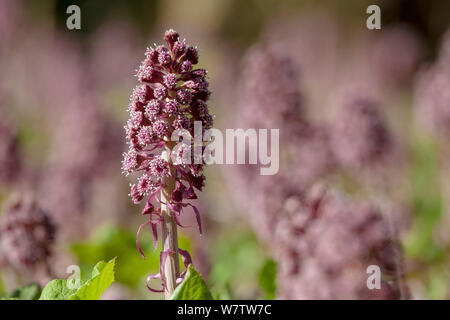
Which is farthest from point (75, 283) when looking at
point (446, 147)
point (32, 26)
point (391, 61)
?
point (32, 26)

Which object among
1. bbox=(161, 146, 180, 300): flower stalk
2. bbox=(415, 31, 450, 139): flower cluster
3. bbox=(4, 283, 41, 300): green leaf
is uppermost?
bbox=(415, 31, 450, 139): flower cluster

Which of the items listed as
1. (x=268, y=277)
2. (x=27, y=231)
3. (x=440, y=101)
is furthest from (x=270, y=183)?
(x=440, y=101)

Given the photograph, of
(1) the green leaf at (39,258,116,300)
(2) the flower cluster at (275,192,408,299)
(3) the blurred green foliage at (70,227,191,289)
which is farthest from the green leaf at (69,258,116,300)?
(3) the blurred green foliage at (70,227,191,289)

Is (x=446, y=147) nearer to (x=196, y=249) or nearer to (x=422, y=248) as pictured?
(x=422, y=248)

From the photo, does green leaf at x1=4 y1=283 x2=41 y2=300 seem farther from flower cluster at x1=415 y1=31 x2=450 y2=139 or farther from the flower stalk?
flower cluster at x1=415 y1=31 x2=450 y2=139

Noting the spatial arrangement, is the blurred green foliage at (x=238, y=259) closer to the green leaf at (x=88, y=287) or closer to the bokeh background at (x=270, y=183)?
the bokeh background at (x=270, y=183)

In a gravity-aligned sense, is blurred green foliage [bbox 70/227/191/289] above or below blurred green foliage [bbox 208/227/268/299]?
above

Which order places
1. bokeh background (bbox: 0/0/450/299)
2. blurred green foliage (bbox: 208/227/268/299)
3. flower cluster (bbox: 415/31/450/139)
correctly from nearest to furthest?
bokeh background (bbox: 0/0/450/299) → blurred green foliage (bbox: 208/227/268/299) → flower cluster (bbox: 415/31/450/139)

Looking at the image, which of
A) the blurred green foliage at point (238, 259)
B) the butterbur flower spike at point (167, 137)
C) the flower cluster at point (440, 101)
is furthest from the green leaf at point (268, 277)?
the flower cluster at point (440, 101)
